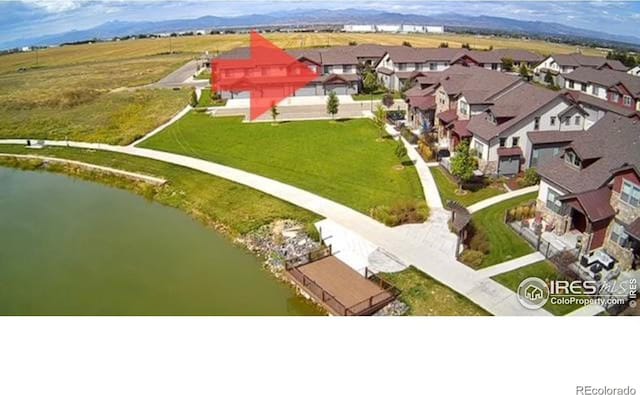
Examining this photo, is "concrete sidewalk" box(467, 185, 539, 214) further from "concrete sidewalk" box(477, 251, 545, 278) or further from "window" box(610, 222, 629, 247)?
"window" box(610, 222, 629, 247)

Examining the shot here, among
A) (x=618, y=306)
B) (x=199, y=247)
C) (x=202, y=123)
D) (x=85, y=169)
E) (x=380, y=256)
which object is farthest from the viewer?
(x=202, y=123)

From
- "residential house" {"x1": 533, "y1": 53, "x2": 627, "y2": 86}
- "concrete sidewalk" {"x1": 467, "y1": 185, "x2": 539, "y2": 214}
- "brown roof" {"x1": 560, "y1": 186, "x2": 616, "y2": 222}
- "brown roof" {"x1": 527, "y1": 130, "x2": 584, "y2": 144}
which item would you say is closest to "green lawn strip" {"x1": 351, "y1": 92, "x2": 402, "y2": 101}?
"residential house" {"x1": 533, "y1": 53, "x2": 627, "y2": 86}

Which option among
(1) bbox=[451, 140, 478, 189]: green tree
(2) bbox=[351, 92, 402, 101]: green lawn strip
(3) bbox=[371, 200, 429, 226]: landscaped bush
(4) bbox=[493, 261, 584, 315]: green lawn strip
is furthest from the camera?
(2) bbox=[351, 92, 402, 101]: green lawn strip

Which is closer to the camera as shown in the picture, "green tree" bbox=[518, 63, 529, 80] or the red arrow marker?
the red arrow marker

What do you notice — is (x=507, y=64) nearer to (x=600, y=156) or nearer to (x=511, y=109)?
(x=511, y=109)
